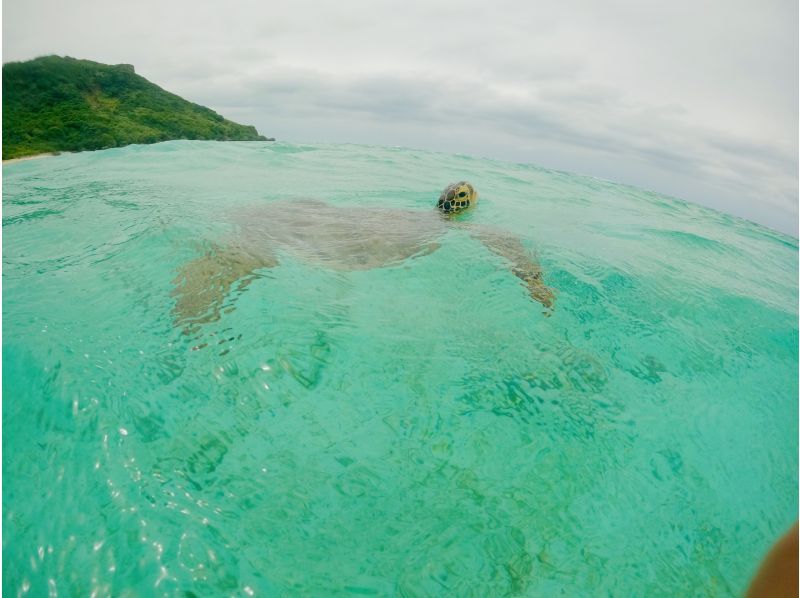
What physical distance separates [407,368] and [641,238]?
9.99m

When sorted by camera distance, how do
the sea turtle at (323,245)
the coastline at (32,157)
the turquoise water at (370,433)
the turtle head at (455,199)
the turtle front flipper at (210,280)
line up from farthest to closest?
1. the coastline at (32,157)
2. the turtle head at (455,199)
3. the sea turtle at (323,245)
4. the turtle front flipper at (210,280)
5. the turquoise water at (370,433)

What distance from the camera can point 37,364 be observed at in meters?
2.84

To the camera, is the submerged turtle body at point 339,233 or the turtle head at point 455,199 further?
the turtle head at point 455,199

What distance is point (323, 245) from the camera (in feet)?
19.2

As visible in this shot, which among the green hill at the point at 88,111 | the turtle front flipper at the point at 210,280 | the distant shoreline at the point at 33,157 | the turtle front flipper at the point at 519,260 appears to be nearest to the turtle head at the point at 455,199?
the turtle front flipper at the point at 519,260

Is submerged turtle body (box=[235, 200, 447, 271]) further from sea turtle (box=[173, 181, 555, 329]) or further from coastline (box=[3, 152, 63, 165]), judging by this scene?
coastline (box=[3, 152, 63, 165])

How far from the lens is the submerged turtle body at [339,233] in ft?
17.7

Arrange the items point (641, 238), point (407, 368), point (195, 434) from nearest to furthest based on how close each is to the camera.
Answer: point (195, 434)
point (407, 368)
point (641, 238)

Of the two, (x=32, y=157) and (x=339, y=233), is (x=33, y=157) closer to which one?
(x=32, y=157)

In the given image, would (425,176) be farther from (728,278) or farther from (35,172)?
(35,172)

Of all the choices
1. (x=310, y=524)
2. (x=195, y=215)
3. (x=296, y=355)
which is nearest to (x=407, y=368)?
(x=296, y=355)

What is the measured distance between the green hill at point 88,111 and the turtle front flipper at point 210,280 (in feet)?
57.6

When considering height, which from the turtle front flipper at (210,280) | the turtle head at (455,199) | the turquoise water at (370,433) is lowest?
the turquoise water at (370,433)

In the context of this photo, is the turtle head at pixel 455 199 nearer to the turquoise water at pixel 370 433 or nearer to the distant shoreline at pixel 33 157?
the turquoise water at pixel 370 433
